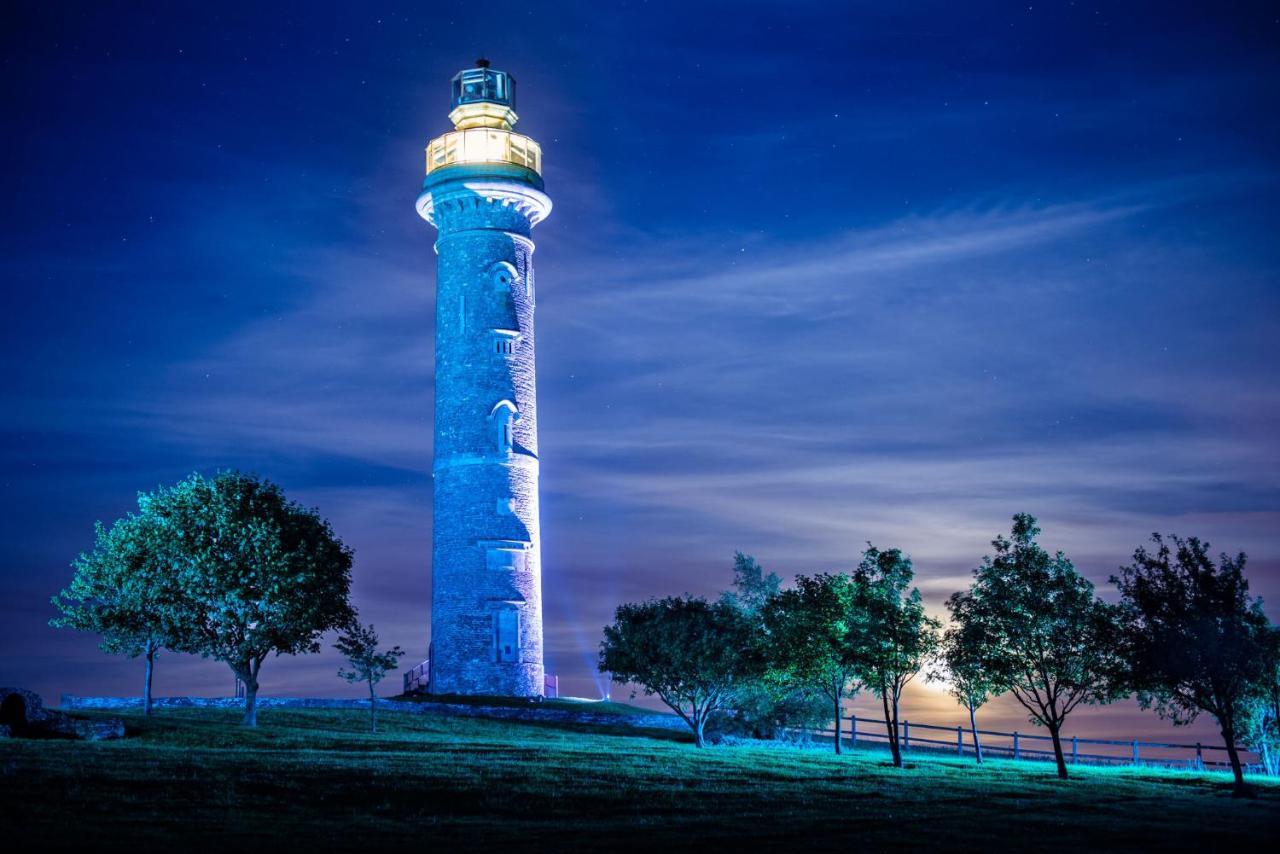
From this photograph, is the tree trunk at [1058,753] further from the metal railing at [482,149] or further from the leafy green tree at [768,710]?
the metal railing at [482,149]

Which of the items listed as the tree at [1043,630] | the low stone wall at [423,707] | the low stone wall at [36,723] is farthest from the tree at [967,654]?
the low stone wall at [36,723]

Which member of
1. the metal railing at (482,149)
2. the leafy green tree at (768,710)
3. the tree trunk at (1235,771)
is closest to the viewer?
the tree trunk at (1235,771)

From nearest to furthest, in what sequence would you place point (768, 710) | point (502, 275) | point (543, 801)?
point (543, 801) → point (768, 710) → point (502, 275)

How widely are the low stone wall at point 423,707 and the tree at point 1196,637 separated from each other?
77.5 feet

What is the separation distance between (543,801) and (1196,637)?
21.3m

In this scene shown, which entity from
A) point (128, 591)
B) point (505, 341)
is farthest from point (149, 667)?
point (505, 341)

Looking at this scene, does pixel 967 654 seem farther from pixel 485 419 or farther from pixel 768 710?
pixel 485 419

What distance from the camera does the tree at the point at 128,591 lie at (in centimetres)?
4525

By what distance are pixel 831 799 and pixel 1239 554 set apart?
17.5 metres

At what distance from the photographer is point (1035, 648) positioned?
4097 centimetres

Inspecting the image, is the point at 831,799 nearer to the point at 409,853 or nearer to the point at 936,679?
the point at 409,853

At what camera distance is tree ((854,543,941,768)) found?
41.8 metres

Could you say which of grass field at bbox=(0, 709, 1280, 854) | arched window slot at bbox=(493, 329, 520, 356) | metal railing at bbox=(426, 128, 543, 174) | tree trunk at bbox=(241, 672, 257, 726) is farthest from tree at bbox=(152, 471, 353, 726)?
metal railing at bbox=(426, 128, 543, 174)

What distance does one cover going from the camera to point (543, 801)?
26359 mm
